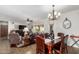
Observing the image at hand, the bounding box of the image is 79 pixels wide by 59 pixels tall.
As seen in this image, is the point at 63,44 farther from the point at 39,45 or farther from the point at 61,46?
the point at 39,45

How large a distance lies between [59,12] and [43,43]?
0.73 meters

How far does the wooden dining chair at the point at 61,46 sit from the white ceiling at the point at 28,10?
0.58 metres

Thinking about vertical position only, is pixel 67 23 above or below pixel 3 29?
above

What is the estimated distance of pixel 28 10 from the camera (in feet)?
6.47

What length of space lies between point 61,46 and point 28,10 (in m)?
1.02

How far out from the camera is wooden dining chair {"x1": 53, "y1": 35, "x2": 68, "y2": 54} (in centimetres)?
202

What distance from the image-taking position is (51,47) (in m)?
2.05

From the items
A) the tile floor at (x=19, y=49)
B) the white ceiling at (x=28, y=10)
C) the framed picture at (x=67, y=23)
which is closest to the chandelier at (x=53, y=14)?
the white ceiling at (x=28, y=10)

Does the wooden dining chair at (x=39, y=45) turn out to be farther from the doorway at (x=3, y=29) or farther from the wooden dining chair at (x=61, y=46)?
the doorway at (x=3, y=29)

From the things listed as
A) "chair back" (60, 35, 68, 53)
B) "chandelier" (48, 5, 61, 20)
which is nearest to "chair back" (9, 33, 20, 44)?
"chandelier" (48, 5, 61, 20)

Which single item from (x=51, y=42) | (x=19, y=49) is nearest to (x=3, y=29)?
(x=19, y=49)

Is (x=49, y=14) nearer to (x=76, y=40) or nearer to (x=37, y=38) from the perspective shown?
(x=37, y=38)

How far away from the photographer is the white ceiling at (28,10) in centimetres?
193
